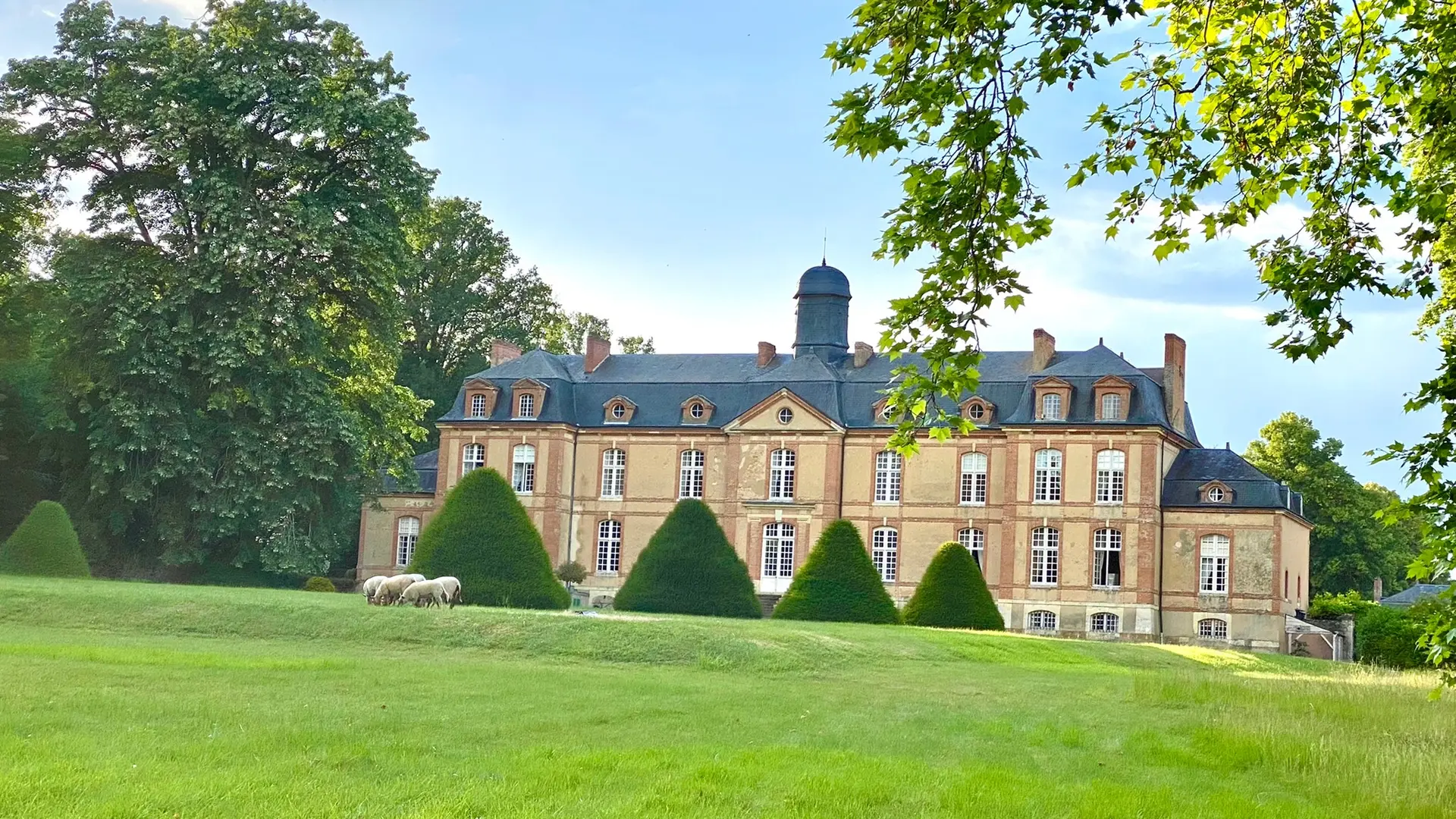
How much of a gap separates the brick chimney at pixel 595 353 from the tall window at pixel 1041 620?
689 inches

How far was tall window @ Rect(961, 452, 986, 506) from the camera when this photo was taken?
44.0 metres

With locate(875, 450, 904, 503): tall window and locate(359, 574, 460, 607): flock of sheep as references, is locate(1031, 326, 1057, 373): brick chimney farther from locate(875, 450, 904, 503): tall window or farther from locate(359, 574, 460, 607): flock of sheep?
locate(359, 574, 460, 607): flock of sheep

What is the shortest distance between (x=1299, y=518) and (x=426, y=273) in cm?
3297

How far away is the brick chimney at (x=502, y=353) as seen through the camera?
51.6 metres

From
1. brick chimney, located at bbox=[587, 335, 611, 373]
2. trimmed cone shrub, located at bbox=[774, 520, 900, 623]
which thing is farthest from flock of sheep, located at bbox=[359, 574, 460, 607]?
brick chimney, located at bbox=[587, 335, 611, 373]

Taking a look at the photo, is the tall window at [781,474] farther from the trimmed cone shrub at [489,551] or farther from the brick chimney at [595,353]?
the trimmed cone shrub at [489,551]

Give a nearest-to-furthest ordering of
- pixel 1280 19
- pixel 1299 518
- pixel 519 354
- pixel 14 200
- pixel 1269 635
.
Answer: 1. pixel 1280 19
2. pixel 14 200
3. pixel 1269 635
4. pixel 1299 518
5. pixel 519 354

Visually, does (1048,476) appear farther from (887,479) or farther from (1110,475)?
(887,479)

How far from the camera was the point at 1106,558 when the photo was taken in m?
41.7

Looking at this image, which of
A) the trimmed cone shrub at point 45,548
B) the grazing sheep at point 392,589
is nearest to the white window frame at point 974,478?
the grazing sheep at point 392,589

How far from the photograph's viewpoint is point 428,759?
31.8 feet

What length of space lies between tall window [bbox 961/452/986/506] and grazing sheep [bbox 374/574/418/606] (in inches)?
865

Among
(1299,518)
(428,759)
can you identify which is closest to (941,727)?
(428,759)

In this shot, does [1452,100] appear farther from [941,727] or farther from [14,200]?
[14,200]
